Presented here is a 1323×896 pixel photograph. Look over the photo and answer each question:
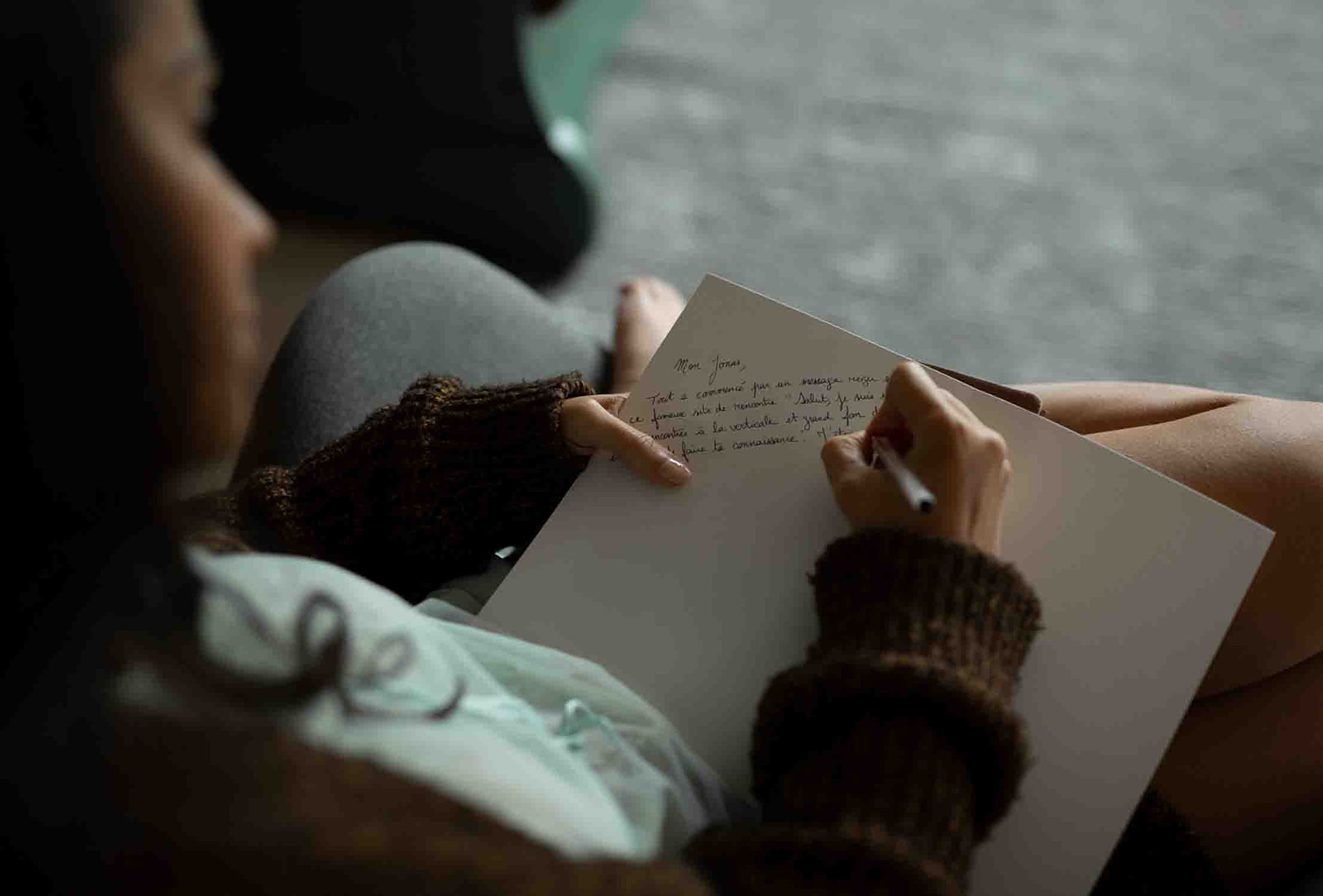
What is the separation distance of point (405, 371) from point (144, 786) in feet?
1.58

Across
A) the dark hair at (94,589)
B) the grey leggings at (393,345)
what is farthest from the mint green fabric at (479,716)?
the grey leggings at (393,345)

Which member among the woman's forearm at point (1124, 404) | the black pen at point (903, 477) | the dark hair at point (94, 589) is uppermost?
the woman's forearm at point (1124, 404)

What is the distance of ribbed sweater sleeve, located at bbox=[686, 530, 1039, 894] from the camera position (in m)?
0.47

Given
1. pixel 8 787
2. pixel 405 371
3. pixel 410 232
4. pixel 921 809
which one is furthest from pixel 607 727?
pixel 410 232

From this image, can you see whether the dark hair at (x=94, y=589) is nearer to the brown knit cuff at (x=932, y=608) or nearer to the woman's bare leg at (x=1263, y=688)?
the brown knit cuff at (x=932, y=608)

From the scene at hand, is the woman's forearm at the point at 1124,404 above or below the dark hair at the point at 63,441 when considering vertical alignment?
above

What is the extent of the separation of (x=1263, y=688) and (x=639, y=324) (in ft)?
1.76

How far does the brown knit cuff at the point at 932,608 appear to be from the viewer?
51 cm

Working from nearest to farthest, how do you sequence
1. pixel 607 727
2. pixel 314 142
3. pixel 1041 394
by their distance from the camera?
pixel 607 727, pixel 1041 394, pixel 314 142

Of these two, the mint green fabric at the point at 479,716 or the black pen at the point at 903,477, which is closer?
the mint green fabric at the point at 479,716

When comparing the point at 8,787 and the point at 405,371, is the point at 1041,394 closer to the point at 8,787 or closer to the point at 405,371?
the point at 405,371

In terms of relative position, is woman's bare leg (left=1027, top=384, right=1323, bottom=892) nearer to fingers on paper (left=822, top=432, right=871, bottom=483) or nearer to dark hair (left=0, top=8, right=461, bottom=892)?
fingers on paper (left=822, top=432, right=871, bottom=483)

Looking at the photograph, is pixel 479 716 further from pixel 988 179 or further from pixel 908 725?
pixel 988 179

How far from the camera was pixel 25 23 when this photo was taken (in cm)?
43
